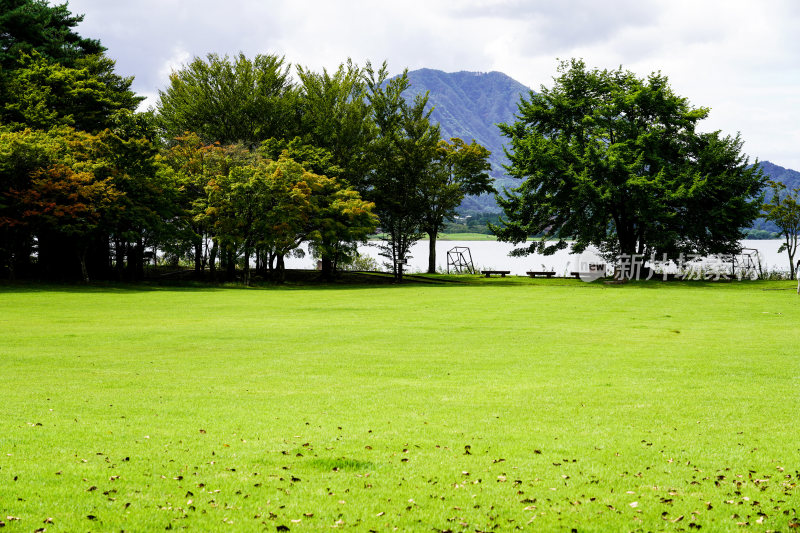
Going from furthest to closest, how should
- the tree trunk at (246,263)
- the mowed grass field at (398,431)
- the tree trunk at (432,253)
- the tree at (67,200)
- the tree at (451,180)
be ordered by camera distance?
1. the tree trunk at (432,253)
2. the tree at (451,180)
3. the tree trunk at (246,263)
4. the tree at (67,200)
5. the mowed grass field at (398,431)

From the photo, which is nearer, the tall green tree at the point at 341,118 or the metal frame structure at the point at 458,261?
the tall green tree at the point at 341,118

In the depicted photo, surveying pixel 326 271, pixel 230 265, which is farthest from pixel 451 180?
pixel 230 265

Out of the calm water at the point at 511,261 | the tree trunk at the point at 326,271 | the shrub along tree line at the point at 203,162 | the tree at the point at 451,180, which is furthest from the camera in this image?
the calm water at the point at 511,261

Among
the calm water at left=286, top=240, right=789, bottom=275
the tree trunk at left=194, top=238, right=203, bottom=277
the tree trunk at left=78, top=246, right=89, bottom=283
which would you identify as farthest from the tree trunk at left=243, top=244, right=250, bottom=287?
the calm water at left=286, top=240, right=789, bottom=275

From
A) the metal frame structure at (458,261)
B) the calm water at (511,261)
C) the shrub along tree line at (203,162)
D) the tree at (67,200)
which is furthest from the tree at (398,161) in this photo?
the tree at (67,200)

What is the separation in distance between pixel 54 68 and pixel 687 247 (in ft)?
170

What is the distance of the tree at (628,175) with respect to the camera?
52.6 meters

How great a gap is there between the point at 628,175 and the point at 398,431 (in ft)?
159

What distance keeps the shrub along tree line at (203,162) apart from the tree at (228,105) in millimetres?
127

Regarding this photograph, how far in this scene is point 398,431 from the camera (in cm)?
896

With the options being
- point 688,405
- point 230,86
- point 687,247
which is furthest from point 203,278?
point 688,405

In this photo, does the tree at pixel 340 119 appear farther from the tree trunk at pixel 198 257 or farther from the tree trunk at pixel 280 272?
the tree trunk at pixel 198 257

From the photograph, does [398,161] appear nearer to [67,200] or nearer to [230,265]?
[230,265]

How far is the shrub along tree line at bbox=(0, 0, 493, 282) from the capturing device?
42500mm
